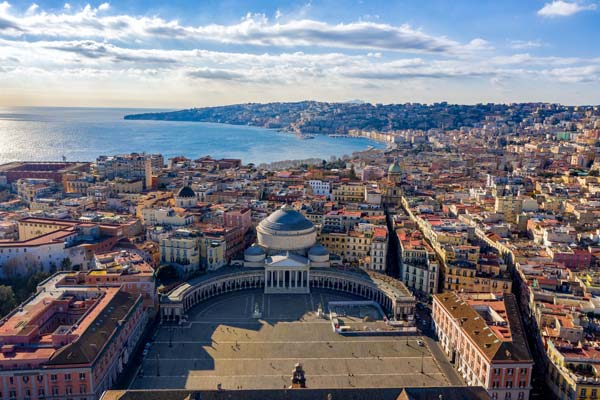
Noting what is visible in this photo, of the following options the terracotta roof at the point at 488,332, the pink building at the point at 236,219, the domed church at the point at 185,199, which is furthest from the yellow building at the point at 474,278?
the domed church at the point at 185,199

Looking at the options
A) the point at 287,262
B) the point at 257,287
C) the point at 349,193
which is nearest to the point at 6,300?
the point at 257,287

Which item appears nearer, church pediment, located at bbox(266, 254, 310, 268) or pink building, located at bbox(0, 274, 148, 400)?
pink building, located at bbox(0, 274, 148, 400)

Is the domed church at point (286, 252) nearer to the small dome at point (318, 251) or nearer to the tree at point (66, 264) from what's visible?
the small dome at point (318, 251)

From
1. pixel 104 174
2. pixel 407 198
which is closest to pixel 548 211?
pixel 407 198

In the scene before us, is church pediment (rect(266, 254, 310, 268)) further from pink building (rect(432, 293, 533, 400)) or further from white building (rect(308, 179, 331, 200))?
white building (rect(308, 179, 331, 200))

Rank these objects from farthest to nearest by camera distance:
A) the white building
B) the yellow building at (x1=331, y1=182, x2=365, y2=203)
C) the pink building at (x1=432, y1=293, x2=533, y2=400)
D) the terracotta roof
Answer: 1. the white building
2. the yellow building at (x1=331, y1=182, x2=365, y2=203)
3. the terracotta roof
4. the pink building at (x1=432, y1=293, x2=533, y2=400)

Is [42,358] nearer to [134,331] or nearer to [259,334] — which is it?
[134,331]

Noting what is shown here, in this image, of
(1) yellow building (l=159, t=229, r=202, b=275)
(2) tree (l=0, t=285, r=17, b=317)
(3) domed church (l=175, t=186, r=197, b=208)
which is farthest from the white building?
(2) tree (l=0, t=285, r=17, b=317)
